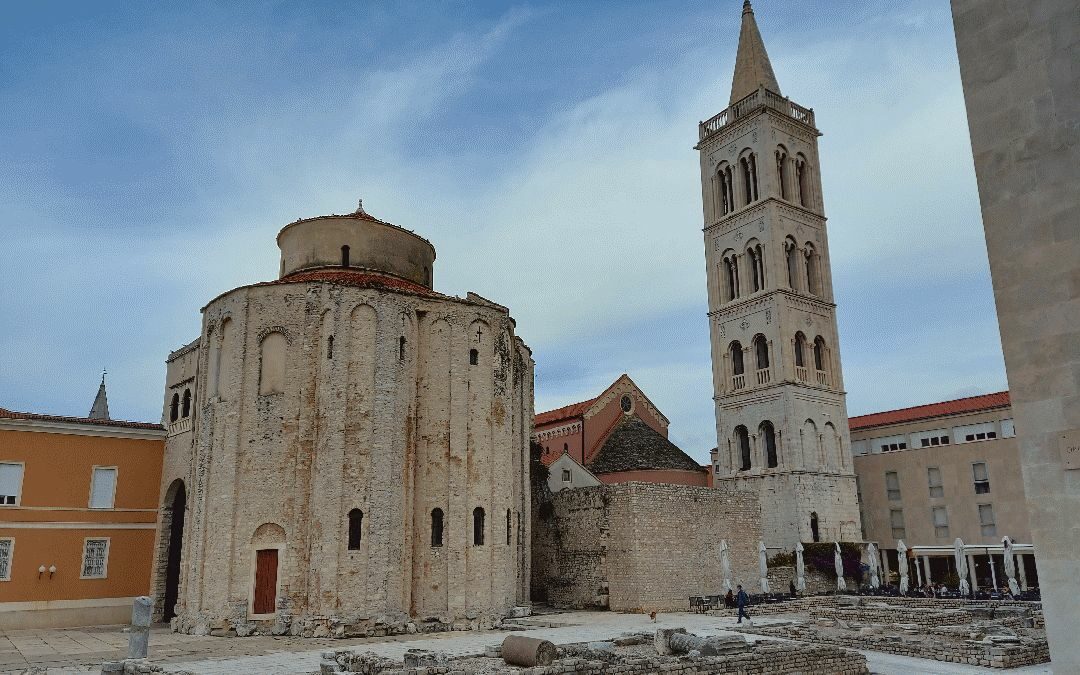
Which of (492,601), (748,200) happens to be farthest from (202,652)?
(748,200)

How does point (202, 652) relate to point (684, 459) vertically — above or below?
below

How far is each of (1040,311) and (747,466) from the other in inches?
1507

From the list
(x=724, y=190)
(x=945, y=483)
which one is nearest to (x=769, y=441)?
(x=945, y=483)

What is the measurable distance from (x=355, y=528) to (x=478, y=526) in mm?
Result: 4661

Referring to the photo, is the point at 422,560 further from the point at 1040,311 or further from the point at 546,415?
the point at 546,415

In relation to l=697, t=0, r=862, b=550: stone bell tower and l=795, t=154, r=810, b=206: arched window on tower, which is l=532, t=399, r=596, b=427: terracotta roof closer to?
l=697, t=0, r=862, b=550: stone bell tower

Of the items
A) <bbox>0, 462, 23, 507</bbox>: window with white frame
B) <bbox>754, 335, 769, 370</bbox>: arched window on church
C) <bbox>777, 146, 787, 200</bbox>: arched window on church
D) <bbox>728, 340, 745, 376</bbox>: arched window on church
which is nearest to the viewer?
<bbox>0, 462, 23, 507</bbox>: window with white frame

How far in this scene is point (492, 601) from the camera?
2766 cm

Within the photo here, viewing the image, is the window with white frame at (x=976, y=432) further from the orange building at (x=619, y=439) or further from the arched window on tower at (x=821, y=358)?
the orange building at (x=619, y=439)

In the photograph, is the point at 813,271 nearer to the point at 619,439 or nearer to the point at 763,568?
the point at 619,439

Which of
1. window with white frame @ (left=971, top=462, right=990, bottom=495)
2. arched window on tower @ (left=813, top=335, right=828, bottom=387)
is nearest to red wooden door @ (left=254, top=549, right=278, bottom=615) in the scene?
arched window on tower @ (left=813, top=335, right=828, bottom=387)

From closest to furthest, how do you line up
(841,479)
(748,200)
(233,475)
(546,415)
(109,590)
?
(233,475) → (109,590) → (841,479) → (748,200) → (546,415)

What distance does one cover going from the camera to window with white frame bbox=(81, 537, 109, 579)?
2939 centimetres

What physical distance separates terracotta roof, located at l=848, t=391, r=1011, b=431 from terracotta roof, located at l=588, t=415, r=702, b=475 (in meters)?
14.7
